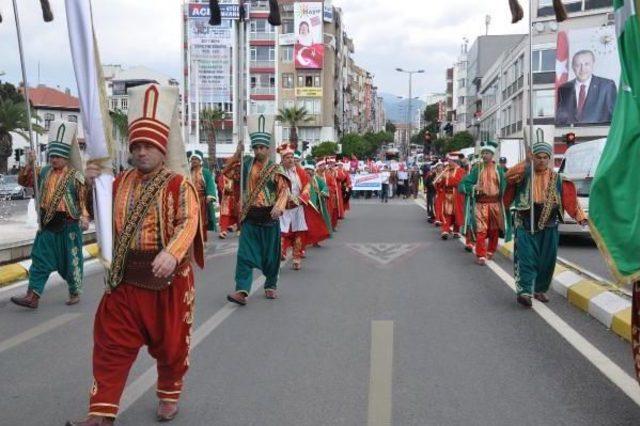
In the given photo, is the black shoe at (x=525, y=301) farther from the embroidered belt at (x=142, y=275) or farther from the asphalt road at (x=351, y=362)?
the embroidered belt at (x=142, y=275)

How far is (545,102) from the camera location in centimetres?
5522

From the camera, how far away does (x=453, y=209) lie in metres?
17.2

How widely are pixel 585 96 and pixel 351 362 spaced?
44.5 m

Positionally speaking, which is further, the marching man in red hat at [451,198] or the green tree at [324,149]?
the green tree at [324,149]

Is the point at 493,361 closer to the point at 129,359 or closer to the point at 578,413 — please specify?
the point at 578,413

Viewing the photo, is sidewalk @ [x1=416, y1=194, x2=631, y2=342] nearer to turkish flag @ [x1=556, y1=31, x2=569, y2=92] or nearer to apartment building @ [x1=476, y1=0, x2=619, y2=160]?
apartment building @ [x1=476, y1=0, x2=619, y2=160]

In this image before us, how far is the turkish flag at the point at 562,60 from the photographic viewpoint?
156 feet

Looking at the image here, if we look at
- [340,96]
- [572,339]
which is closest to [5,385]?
[572,339]

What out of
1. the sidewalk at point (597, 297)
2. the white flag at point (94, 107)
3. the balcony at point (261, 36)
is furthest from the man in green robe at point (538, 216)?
the balcony at point (261, 36)

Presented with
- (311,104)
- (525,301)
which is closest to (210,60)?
(525,301)

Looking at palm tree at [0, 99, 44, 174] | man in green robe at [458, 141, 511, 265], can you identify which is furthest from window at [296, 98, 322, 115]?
man in green robe at [458, 141, 511, 265]

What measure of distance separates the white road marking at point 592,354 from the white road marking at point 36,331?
4685mm

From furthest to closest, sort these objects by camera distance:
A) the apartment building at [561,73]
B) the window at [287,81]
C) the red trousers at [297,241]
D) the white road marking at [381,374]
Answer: the window at [287,81] → the apartment building at [561,73] → the red trousers at [297,241] → the white road marking at [381,374]

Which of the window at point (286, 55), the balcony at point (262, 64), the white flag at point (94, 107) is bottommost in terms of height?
the white flag at point (94, 107)
